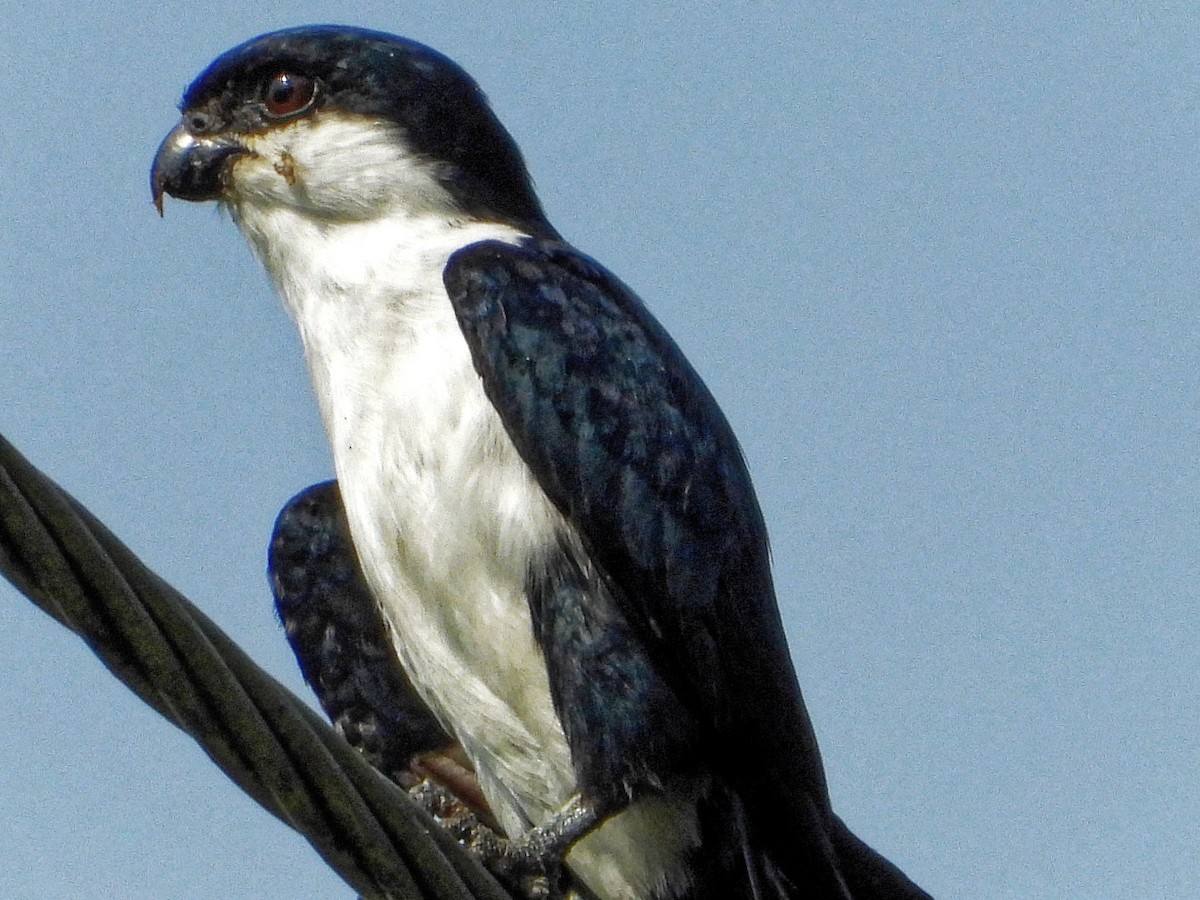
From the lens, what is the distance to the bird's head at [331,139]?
246 inches

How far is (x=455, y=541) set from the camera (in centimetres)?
525

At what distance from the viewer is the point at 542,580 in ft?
17.1

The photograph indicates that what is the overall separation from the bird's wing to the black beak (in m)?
1.15

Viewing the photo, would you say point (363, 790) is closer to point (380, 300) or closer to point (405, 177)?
point (380, 300)

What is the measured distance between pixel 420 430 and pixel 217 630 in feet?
7.25

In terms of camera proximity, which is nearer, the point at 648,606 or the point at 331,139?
the point at 648,606

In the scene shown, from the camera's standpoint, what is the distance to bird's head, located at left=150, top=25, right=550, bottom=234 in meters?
6.25

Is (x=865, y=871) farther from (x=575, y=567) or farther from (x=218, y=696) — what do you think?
(x=218, y=696)

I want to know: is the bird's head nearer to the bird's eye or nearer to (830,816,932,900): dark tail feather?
the bird's eye

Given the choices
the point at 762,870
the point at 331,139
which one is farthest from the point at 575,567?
the point at 331,139

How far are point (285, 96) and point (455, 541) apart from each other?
1954 mm

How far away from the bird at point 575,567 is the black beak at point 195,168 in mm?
638

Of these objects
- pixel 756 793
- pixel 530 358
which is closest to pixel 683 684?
pixel 756 793

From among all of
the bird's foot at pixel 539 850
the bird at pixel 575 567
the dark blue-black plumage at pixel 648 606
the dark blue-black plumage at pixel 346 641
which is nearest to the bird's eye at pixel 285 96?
the bird at pixel 575 567
